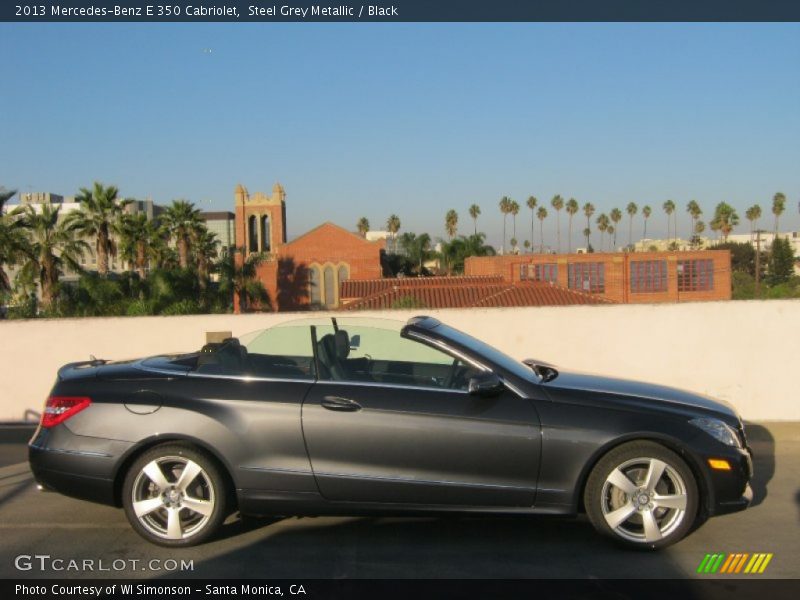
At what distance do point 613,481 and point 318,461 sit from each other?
1789mm

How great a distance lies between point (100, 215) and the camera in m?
41.5

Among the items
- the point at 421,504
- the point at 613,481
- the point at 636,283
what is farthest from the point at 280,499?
the point at 636,283

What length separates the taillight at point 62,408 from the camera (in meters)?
5.06

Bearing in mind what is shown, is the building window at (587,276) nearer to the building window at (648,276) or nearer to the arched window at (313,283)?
the building window at (648,276)

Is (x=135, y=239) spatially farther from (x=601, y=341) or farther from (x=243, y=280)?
(x=601, y=341)

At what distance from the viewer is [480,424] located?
4859 mm

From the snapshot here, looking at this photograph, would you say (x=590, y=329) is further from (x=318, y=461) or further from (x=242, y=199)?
(x=242, y=199)

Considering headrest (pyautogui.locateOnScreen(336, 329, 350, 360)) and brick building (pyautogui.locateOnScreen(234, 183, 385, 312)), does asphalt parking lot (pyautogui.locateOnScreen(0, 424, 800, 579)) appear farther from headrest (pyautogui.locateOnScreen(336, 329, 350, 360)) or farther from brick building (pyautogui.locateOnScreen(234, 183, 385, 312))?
A: brick building (pyautogui.locateOnScreen(234, 183, 385, 312))

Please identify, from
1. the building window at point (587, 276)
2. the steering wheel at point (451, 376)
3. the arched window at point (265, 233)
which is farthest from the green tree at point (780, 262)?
the steering wheel at point (451, 376)

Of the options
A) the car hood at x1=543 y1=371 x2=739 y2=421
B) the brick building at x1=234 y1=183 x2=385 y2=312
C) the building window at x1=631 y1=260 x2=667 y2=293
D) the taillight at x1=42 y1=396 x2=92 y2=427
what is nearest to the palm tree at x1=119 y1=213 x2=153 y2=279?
the brick building at x1=234 y1=183 x2=385 y2=312

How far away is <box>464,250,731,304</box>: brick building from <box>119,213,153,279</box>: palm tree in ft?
101

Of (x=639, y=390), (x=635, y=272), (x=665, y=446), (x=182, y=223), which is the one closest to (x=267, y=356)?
(x=639, y=390)

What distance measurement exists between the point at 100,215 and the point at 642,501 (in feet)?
134

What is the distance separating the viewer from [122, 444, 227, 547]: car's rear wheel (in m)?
4.87
